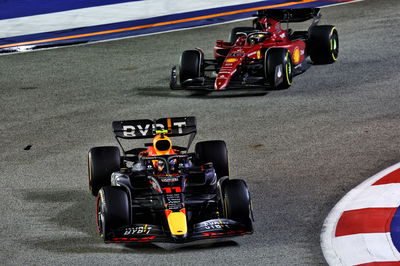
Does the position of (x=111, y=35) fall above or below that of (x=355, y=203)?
above

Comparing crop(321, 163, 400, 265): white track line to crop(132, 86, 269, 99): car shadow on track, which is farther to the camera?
crop(132, 86, 269, 99): car shadow on track

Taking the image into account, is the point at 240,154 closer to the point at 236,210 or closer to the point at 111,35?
the point at 236,210

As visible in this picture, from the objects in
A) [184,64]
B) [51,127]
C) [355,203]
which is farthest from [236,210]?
[184,64]

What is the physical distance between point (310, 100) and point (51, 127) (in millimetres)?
3587

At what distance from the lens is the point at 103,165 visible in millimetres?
9109

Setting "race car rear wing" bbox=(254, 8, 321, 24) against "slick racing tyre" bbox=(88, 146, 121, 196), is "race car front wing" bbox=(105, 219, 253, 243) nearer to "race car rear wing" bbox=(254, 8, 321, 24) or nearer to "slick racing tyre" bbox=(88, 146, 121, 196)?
"slick racing tyre" bbox=(88, 146, 121, 196)

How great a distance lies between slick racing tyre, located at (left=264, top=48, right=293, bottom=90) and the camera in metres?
13.4

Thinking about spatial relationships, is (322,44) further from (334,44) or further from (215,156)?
(215,156)

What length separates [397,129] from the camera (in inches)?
452

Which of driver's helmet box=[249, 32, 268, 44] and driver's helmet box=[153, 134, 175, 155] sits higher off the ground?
driver's helmet box=[249, 32, 268, 44]

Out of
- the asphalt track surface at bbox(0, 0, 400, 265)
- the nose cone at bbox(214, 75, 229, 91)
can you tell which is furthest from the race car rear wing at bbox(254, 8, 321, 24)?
the nose cone at bbox(214, 75, 229, 91)

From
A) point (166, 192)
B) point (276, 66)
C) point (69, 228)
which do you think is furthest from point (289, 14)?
point (69, 228)

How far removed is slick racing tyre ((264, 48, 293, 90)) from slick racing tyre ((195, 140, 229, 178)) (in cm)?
438

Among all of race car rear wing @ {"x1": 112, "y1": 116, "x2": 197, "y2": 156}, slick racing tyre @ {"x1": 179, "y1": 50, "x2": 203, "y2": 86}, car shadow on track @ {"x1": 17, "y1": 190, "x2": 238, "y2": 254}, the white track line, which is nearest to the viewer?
the white track line
